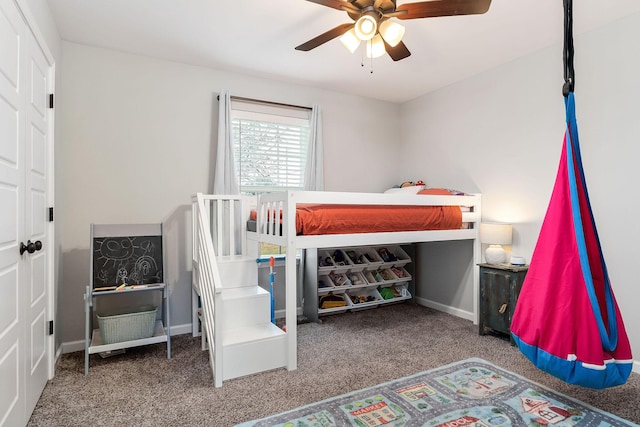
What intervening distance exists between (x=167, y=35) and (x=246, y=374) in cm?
257

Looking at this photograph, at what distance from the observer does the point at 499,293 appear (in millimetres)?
3049

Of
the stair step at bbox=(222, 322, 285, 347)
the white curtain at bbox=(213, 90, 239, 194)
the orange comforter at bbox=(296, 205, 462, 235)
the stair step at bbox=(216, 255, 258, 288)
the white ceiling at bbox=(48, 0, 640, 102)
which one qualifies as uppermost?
the white ceiling at bbox=(48, 0, 640, 102)

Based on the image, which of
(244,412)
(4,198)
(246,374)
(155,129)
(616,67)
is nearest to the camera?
(4,198)

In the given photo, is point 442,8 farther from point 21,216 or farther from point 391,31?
point 21,216

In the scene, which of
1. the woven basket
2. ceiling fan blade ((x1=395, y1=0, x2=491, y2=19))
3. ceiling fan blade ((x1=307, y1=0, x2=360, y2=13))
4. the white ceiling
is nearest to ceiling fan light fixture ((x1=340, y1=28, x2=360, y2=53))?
ceiling fan blade ((x1=307, y1=0, x2=360, y2=13))

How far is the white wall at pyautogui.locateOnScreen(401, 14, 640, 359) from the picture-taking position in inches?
98.8

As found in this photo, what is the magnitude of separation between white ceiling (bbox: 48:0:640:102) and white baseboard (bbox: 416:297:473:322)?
242cm

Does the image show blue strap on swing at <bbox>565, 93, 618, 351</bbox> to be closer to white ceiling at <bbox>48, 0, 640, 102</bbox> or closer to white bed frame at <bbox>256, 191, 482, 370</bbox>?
white ceiling at <bbox>48, 0, 640, 102</bbox>

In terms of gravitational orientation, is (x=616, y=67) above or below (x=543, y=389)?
above

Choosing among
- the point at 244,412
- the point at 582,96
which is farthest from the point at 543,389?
the point at 582,96

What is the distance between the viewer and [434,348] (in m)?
2.86

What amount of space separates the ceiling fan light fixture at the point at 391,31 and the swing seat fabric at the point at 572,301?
3.20 feet

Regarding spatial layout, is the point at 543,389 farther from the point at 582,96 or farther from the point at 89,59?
the point at 89,59

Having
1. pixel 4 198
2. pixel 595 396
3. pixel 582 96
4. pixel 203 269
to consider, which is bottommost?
pixel 595 396
